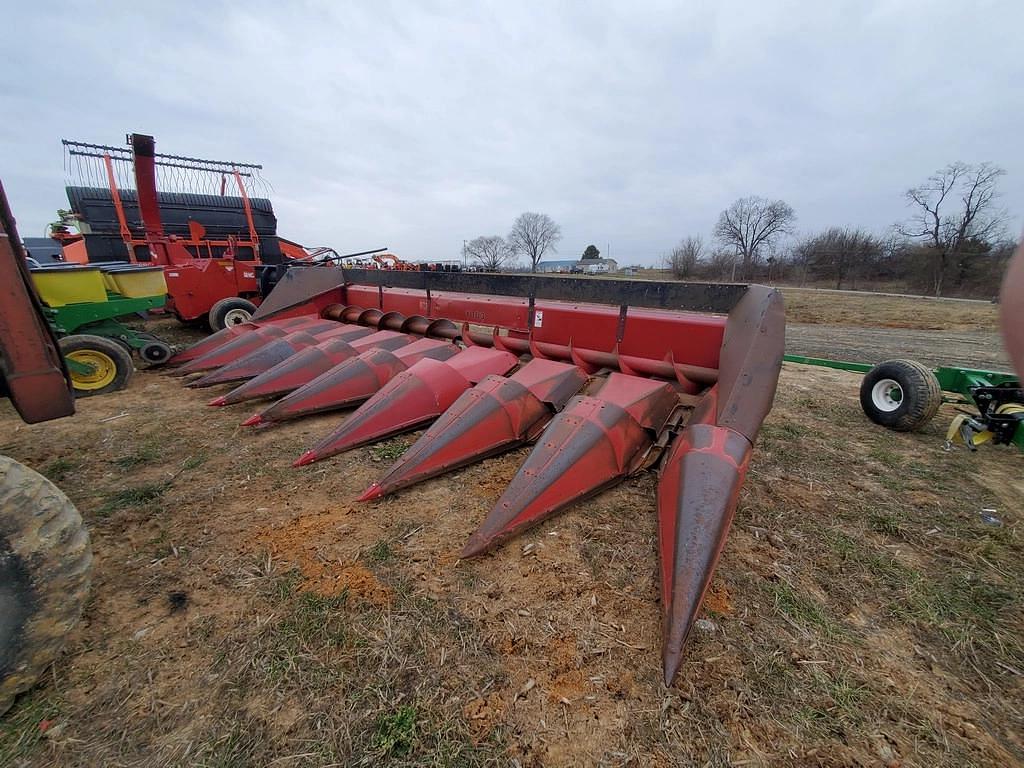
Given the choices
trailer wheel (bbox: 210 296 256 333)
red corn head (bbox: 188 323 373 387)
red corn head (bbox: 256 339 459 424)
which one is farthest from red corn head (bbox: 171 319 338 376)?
trailer wheel (bbox: 210 296 256 333)

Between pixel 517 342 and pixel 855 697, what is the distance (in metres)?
3.16

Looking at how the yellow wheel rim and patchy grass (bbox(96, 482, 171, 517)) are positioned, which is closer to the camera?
patchy grass (bbox(96, 482, 171, 517))

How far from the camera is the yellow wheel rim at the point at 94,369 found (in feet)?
13.9

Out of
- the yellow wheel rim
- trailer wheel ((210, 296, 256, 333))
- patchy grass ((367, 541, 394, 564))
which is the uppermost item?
trailer wheel ((210, 296, 256, 333))

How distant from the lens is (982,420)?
3.20 metres

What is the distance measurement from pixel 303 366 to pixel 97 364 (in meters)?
2.47

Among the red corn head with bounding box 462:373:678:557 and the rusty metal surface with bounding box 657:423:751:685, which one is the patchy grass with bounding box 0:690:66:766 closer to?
the red corn head with bounding box 462:373:678:557

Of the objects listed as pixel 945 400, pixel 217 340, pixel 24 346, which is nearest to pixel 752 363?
pixel 945 400

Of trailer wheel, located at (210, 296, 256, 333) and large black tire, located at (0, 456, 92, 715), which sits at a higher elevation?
trailer wheel, located at (210, 296, 256, 333)

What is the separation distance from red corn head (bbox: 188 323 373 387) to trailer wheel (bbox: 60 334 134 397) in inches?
37.7

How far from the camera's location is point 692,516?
167 cm

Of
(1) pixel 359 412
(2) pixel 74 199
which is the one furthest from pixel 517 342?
(2) pixel 74 199

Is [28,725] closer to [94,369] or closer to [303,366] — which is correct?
[303,366]

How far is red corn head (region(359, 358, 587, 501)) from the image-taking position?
248cm
